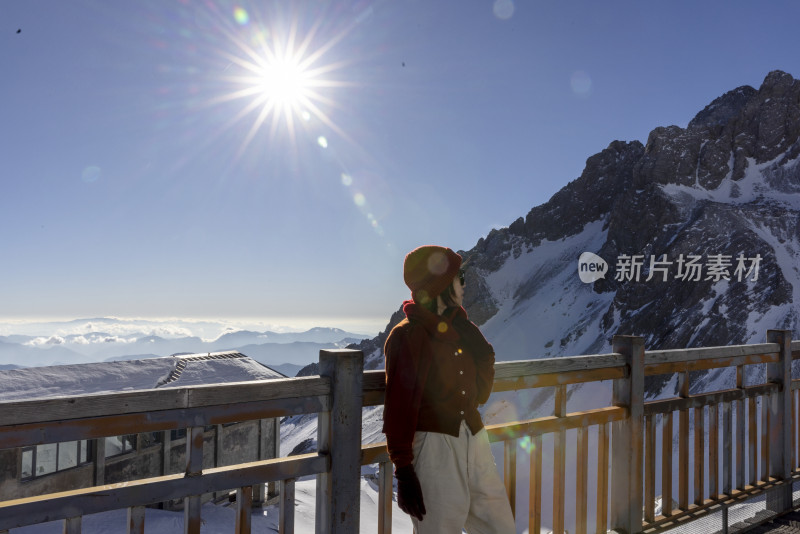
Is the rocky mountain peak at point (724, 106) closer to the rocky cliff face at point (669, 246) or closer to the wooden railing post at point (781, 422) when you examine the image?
the rocky cliff face at point (669, 246)

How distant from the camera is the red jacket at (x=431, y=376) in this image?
2.36 m

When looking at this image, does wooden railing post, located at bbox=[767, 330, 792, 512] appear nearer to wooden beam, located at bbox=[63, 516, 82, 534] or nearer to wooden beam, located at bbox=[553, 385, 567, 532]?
wooden beam, located at bbox=[553, 385, 567, 532]

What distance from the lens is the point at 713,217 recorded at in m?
56.0

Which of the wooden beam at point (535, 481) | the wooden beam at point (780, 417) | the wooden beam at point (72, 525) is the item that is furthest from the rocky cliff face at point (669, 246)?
the wooden beam at point (72, 525)

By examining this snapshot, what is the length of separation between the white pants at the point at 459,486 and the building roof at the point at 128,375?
596 inches

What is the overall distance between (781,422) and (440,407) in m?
4.46

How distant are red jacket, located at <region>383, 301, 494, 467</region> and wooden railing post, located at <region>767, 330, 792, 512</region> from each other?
13.2 feet

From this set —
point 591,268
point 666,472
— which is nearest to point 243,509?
point 666,472

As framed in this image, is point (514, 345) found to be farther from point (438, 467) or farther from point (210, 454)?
point (438, 467)

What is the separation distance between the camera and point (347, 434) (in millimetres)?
2473

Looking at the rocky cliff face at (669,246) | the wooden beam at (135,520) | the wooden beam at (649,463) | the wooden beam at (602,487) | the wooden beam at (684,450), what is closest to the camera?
the wooden beam at (135,520)

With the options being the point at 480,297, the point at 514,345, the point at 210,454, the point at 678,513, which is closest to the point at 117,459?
the point at 210,454

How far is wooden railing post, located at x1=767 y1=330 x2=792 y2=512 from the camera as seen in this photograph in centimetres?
497
